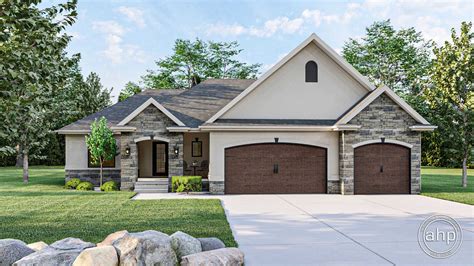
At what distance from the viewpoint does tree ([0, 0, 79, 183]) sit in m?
5.70

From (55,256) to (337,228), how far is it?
6.21 meters

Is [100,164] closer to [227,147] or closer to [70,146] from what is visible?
[70,146]

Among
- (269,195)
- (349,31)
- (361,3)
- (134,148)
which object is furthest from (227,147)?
(349,31)

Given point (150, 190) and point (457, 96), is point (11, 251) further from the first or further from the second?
point (457, 96)

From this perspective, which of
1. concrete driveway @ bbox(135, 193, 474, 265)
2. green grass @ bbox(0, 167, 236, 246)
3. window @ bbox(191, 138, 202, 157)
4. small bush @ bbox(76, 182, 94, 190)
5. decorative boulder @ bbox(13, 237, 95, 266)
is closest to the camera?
decorative boulder @ bbox(13, 237, 95, 266)

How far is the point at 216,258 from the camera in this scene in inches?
227

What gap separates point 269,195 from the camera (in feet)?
52.5

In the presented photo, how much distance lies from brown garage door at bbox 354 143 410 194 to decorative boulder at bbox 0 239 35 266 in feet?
43.5

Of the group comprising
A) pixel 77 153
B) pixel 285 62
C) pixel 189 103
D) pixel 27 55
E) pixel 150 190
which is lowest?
Result: pixel 150 190

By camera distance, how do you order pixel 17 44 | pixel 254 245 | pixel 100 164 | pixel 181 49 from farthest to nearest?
pixel 181 49
pixel 100 164
pixel 254 245
pixel 17 44

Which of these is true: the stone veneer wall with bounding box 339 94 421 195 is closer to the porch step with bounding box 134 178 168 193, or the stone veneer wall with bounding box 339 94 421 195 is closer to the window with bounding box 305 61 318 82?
the window with bounding box 305 61 318 82

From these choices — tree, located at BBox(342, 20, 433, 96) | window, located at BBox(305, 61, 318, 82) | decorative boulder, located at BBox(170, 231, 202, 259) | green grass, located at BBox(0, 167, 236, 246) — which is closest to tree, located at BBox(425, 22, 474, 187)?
window, located at BBox(305, 61, 318, 82)

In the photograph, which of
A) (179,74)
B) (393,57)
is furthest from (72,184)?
(393,57)

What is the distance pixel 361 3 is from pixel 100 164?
1301 cm
